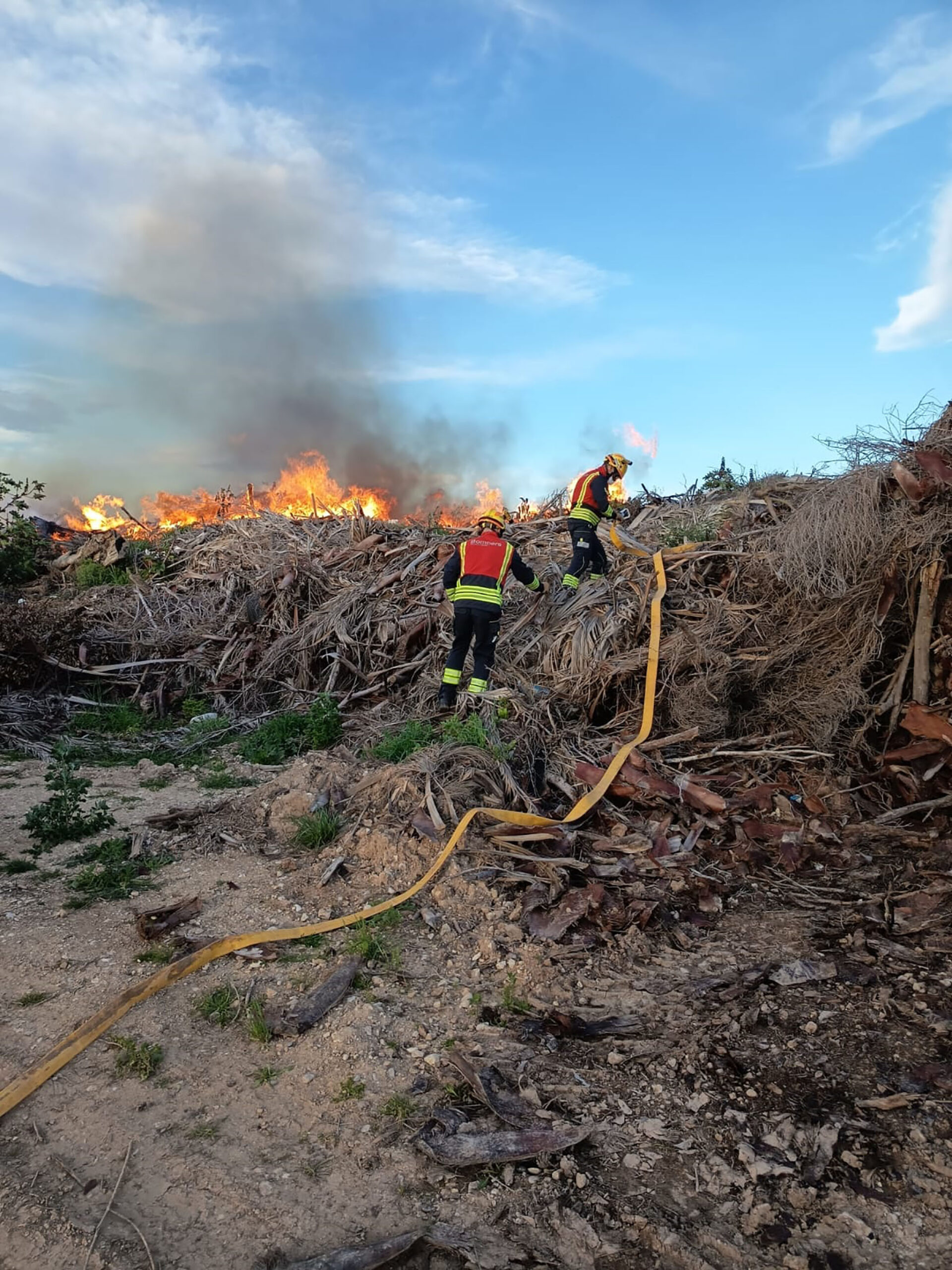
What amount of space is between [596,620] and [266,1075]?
18.1 feet

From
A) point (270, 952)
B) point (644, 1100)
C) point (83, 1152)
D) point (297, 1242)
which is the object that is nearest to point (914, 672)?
point (644, 1100)

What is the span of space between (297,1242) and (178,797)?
17.9ft

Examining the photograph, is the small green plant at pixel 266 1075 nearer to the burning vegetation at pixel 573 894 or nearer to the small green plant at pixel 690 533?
the burning vegetation at pixel 573 894

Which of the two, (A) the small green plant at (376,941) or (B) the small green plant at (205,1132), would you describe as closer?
(B) the small green plant at (205,1132)

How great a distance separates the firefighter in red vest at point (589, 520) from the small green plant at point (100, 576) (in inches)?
381

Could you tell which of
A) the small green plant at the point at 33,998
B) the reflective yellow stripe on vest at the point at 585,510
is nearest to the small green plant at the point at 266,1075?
the small green plant at the point at 33,998

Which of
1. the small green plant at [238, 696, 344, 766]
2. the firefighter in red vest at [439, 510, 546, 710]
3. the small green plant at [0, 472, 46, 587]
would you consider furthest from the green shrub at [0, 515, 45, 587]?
the firefighter in red vest at [439, 510, 546, 710]

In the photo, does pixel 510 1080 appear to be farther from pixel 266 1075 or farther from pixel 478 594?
pixel 478 594

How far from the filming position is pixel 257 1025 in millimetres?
3947

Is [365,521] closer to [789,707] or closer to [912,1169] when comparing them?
[789,707]

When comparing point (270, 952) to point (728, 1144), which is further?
point (270, 952)

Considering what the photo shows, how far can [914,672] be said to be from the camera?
6.59 metres

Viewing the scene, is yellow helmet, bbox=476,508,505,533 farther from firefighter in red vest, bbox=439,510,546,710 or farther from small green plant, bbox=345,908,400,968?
small green plant, bbox=345,908,400,968

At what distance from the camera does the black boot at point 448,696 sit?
870cm
